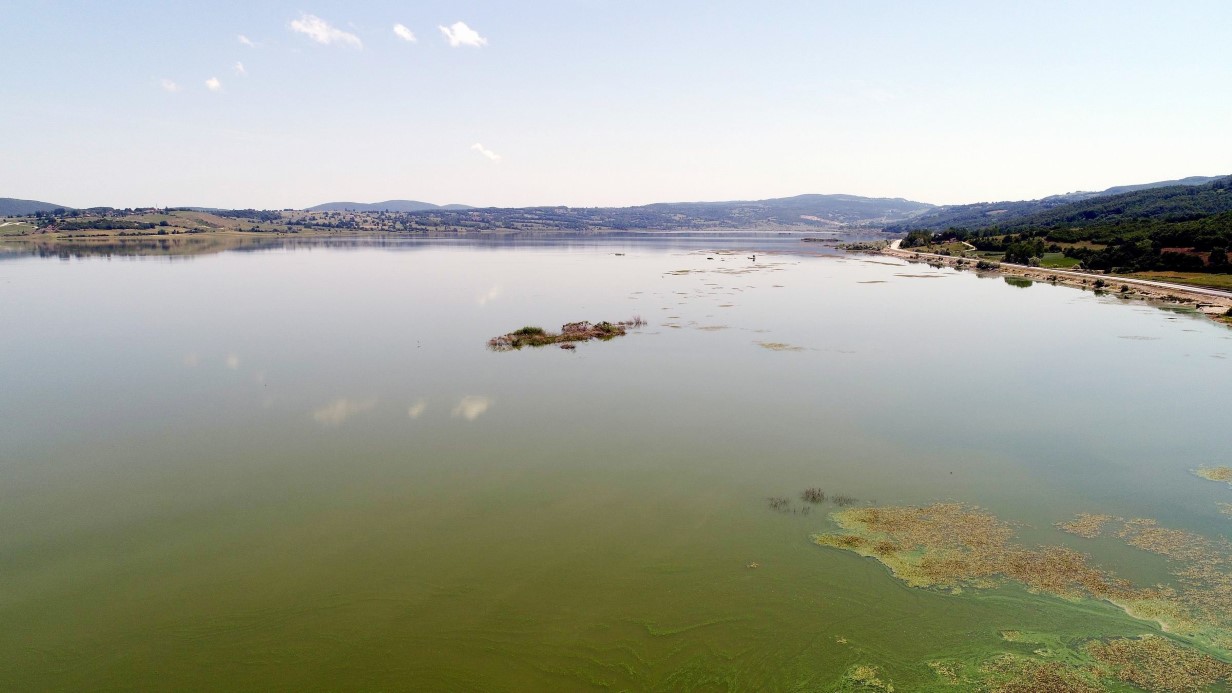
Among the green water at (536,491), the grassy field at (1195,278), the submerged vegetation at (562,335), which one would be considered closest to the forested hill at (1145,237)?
the grassy field at (1195,278)

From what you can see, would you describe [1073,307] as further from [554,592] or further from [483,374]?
[554,592]

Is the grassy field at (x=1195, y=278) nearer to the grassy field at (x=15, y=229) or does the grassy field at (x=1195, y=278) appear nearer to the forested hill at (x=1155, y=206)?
the forested hill at (x=1155, y=206)

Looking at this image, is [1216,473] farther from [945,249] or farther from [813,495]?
[945,249]

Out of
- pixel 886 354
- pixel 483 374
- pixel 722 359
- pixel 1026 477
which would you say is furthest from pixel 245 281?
pixel 1026 477

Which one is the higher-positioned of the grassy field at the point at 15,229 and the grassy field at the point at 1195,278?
the grassy field at the point at 15,229

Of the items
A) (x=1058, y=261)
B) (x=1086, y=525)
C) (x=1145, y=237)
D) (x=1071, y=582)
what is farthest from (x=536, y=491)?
(x=1145, y=237)
